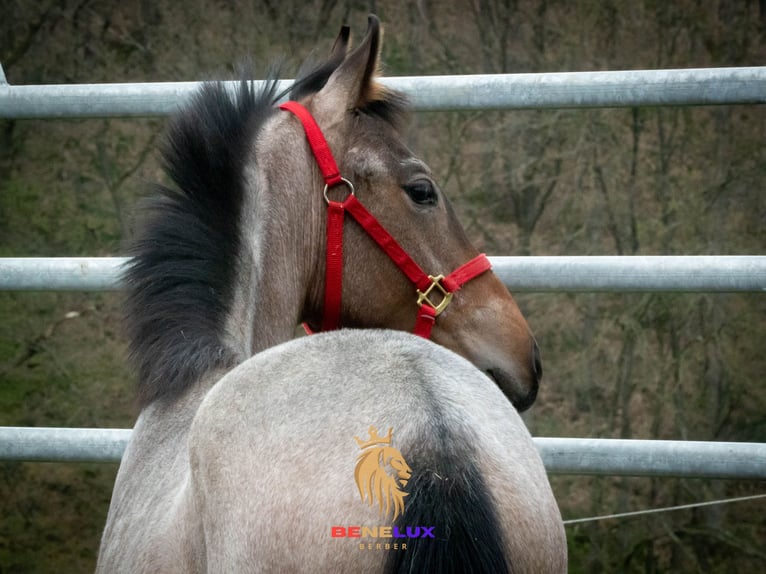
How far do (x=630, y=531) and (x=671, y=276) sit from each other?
7.11 ft

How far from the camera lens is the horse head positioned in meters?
2.33

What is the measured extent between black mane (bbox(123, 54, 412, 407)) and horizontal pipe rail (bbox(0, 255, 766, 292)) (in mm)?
300

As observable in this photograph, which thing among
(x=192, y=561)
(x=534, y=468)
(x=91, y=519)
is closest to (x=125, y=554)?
(x=192, y=561)

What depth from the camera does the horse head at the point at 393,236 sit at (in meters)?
2.33

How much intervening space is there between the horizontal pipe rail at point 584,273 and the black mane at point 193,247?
0.30 meters

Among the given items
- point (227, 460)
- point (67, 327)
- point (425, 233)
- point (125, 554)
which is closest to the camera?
point (227, 460)

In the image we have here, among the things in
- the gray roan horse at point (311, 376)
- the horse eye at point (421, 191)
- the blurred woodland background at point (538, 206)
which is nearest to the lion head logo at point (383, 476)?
the gray roan horse at point (311, 376)

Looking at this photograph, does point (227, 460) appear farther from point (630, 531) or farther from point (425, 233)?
point (630, 531)

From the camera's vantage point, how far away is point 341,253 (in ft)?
7.64

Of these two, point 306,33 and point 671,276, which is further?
point 306,33

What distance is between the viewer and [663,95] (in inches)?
102

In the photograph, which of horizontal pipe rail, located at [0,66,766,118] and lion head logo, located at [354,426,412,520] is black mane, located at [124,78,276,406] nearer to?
horizontal pipe rail, located at [0,66,766,118]

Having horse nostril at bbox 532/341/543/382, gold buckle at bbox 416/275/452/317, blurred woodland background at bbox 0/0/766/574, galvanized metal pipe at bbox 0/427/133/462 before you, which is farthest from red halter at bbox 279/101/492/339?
blurred woodland background at bbox 0/0/766/574

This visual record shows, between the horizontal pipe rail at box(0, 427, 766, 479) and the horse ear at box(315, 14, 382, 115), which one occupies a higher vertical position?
the horse ear at box(315, 14, 382, 115)
